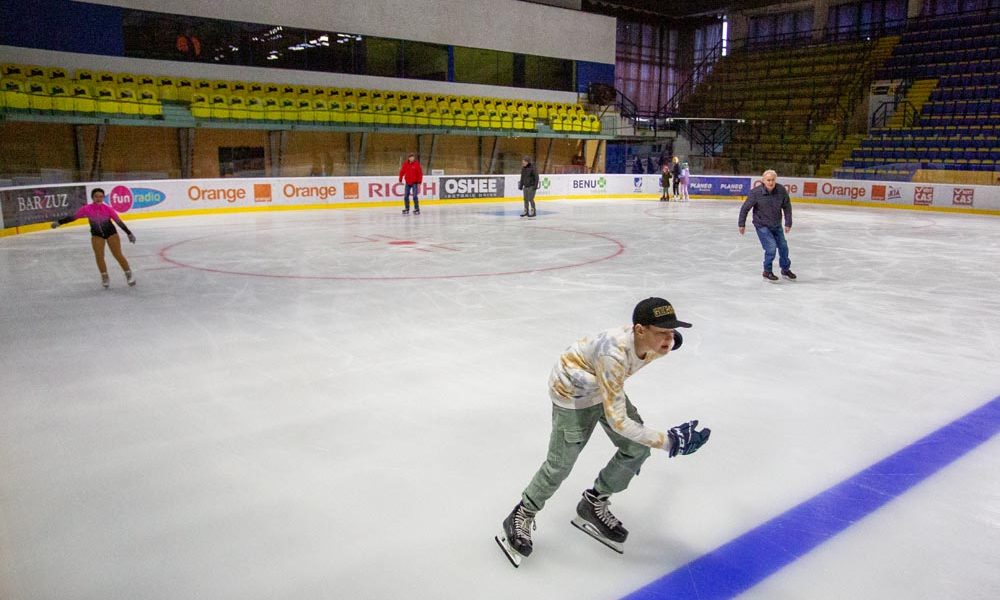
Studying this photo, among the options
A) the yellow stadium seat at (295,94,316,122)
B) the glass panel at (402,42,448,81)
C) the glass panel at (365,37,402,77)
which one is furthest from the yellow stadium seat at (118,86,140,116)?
the glass panel at (402,42,448,81)

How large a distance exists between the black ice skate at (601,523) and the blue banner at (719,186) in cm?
2569

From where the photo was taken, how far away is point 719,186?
2788 cm

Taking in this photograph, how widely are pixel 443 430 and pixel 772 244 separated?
6781 millimetres

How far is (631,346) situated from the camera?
9.36 ft

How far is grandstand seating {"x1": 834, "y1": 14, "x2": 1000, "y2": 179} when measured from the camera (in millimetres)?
24562

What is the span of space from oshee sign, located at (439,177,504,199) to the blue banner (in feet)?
27.0

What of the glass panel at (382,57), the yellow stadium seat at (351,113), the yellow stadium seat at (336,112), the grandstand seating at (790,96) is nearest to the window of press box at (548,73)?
the glass panel at (382,57)

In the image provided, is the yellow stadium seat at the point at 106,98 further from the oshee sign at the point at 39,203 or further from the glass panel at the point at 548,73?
the glass panel at the point at 548,73

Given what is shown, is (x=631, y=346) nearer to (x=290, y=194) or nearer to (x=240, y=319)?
(x=240, y=319)

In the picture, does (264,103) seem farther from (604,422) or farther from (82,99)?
(604,422)

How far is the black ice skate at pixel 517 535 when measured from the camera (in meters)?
3.20

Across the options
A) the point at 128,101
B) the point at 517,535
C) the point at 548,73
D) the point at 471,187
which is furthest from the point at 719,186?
the point at 517,535

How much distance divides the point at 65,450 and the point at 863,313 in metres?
7.70

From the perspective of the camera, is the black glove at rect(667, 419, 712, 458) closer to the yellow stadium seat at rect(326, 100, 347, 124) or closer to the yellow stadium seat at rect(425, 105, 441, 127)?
the yellow stadium seat at rect(326, 100, 347, 124)
